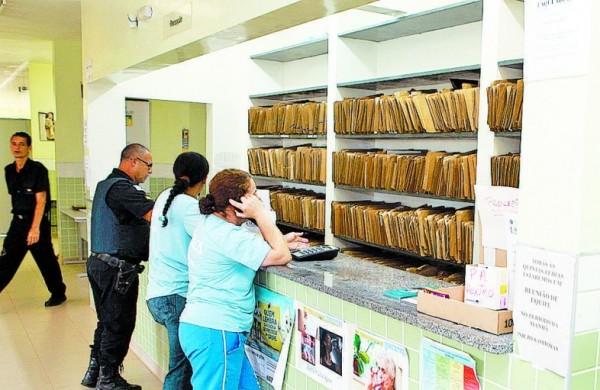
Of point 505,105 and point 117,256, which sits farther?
point 117,256

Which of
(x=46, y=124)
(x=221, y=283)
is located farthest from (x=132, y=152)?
(x=46, y=124)

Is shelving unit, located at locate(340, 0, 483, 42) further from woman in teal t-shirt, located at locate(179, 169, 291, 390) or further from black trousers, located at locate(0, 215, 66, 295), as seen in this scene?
black trousers, located at locate(0, 215, 66, 295)

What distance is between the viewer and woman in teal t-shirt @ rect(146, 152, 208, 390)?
2.57m

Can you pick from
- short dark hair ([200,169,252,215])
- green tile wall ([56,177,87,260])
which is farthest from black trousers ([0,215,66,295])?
short dark hair ([200,169,252,215])

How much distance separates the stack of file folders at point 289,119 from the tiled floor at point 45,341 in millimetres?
2259

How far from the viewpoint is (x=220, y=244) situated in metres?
2.06

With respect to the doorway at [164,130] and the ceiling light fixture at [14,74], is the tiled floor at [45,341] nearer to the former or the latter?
the doorway at [164,130]

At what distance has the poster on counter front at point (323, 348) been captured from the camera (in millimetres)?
1945

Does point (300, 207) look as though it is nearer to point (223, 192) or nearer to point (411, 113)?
point (411, 113)

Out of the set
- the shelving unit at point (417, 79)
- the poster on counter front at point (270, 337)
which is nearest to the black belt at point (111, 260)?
the poster on counter front at point (270, 337)

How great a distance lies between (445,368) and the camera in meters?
1.55

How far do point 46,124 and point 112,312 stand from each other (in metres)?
7.71

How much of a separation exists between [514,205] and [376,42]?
9.71ft

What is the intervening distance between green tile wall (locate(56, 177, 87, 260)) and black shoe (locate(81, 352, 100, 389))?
4426mm
